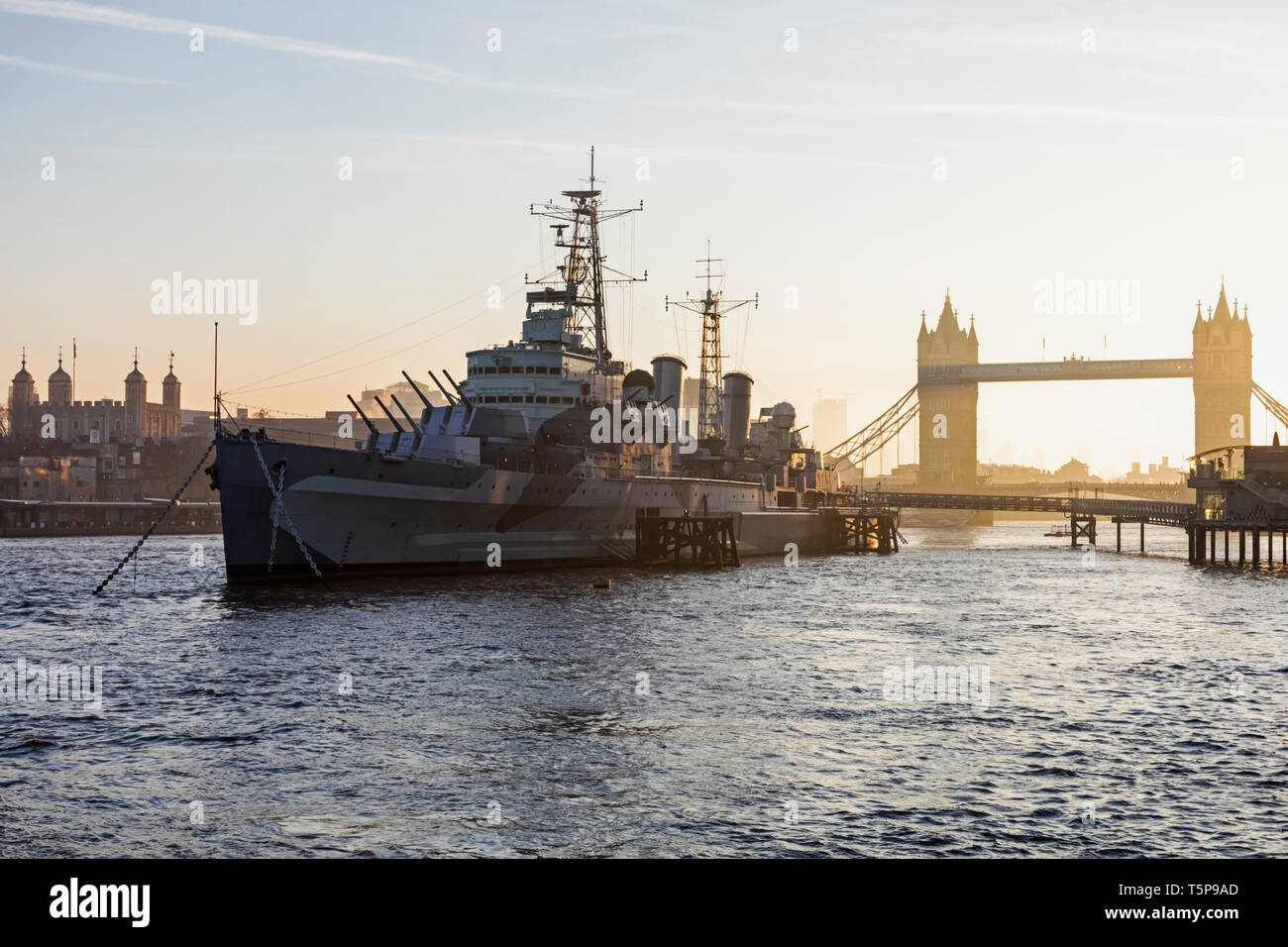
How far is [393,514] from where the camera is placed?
44000 mm

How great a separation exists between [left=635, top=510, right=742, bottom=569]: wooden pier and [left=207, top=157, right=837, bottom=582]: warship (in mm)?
906

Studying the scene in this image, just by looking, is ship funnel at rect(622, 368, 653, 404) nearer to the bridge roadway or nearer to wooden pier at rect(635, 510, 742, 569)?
wooden pier at rect(635, 510, 742, 569)

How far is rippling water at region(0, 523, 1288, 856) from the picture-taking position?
44.6ft

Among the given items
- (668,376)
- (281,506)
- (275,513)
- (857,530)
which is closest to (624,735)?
(281,506)

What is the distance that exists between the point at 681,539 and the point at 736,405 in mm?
28327

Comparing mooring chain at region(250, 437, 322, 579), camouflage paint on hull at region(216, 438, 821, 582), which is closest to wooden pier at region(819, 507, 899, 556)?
camouflage paint on hull at region(216, 438, 821, 582)

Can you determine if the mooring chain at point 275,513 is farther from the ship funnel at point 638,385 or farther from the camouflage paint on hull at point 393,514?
the ship funnel at point 638,385

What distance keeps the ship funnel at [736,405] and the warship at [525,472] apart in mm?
123

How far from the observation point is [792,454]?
3883 inches

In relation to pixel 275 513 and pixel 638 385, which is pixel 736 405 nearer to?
pixel 638 385

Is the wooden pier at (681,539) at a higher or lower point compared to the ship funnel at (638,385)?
lower

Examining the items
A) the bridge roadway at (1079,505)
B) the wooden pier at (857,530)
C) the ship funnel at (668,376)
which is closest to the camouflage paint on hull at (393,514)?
the ship funnel at (668,376)

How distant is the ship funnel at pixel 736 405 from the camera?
89.8 m
